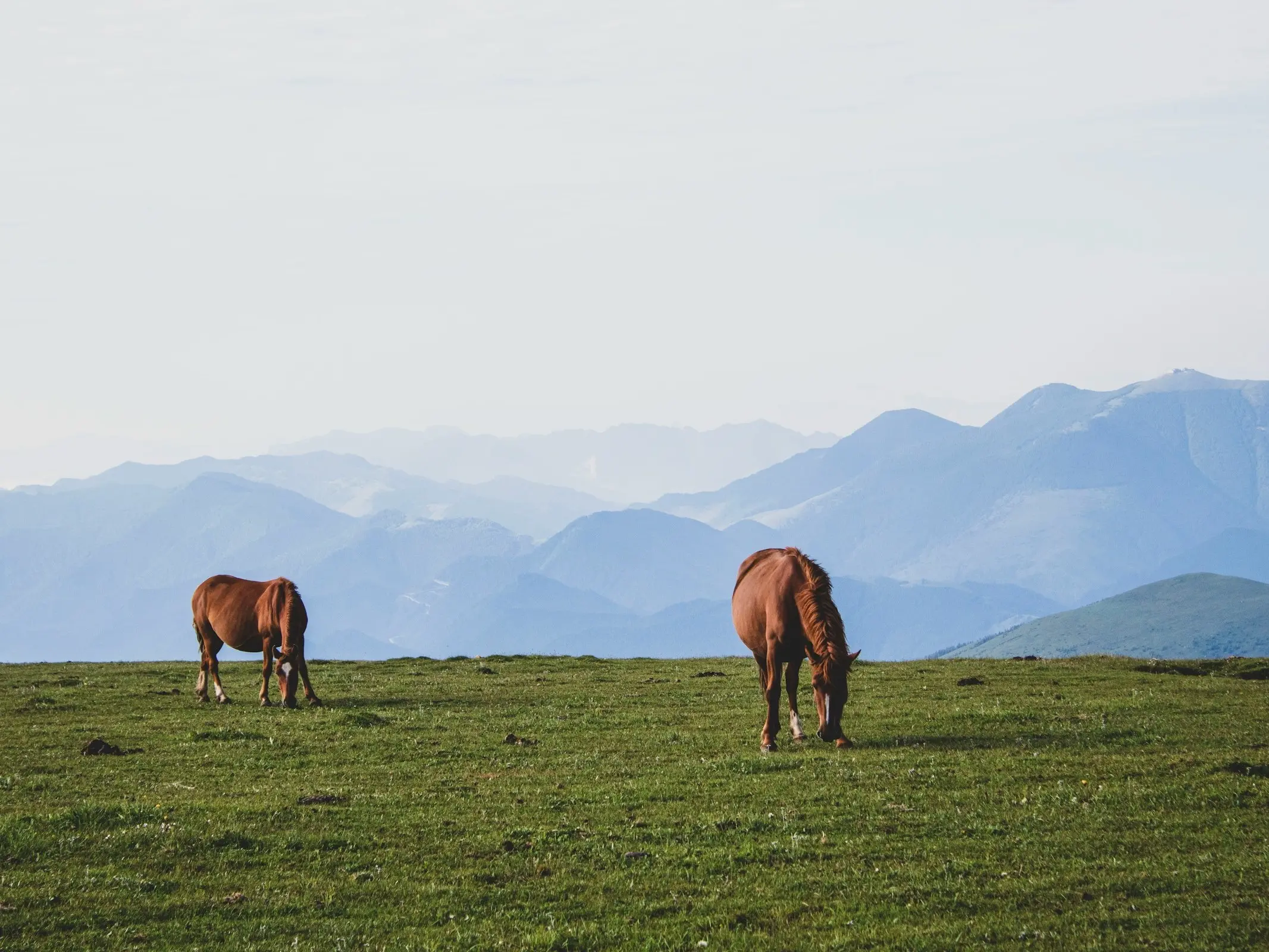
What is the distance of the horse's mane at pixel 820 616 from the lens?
78.3ft

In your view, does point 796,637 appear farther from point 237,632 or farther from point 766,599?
point 237,632

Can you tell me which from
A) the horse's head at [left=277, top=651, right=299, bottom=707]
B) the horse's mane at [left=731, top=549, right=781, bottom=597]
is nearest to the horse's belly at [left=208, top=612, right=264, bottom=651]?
the horse's head at [left=277, top=651, right=299, bottom=707]

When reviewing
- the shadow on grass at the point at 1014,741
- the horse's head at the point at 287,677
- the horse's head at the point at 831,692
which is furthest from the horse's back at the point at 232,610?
the shadow on grass at the point at 1014,741

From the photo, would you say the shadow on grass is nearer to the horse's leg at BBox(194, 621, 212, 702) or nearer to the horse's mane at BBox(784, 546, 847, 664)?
the horse's mane at BBox(784, 546, 847, 664)

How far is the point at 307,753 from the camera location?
2572cm

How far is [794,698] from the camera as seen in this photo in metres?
26.0

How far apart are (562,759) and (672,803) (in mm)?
5056

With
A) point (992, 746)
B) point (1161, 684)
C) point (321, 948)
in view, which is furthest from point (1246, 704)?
point (321, 948)

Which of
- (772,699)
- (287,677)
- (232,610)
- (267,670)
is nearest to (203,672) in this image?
(232,610)

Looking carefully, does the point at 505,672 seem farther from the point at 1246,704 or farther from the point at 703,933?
the point at 703,933

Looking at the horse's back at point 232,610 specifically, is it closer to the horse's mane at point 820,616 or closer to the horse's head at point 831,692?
the horse's mane at point 820,616

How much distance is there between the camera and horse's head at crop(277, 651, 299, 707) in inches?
1314

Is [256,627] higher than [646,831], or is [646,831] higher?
[256,627]

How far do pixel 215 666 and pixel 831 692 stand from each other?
19671mm
